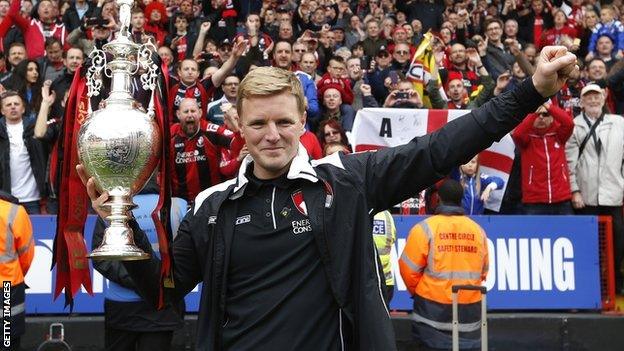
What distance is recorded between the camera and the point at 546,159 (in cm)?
1190

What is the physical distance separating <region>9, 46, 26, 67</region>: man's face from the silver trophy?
34.7 feet

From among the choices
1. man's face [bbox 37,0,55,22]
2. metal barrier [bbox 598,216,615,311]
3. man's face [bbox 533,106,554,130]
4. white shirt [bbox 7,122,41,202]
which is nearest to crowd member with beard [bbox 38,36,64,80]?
man's face [bbox 37,0,55,22]

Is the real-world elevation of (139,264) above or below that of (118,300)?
above

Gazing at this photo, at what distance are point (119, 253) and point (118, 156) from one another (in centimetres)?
38

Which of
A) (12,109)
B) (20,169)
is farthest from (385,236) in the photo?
(12,109)

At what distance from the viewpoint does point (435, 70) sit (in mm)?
14188

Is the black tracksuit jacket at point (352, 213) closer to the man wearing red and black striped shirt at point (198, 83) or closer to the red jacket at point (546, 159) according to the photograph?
the man wearing red and black striped shirt at point (198, 83)

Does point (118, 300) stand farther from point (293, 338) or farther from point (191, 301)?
point (293, 338)

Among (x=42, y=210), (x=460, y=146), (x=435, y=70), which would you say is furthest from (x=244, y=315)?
(x=435, y=70)

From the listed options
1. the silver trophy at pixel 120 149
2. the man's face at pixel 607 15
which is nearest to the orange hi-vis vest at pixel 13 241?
the silver trophy at pixel 120 149

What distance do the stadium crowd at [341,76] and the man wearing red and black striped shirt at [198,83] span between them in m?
0.02

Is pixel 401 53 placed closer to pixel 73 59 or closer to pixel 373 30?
pixel 373 30

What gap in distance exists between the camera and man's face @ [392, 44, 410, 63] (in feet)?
49.0

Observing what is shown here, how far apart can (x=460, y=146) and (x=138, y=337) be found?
4694mm
